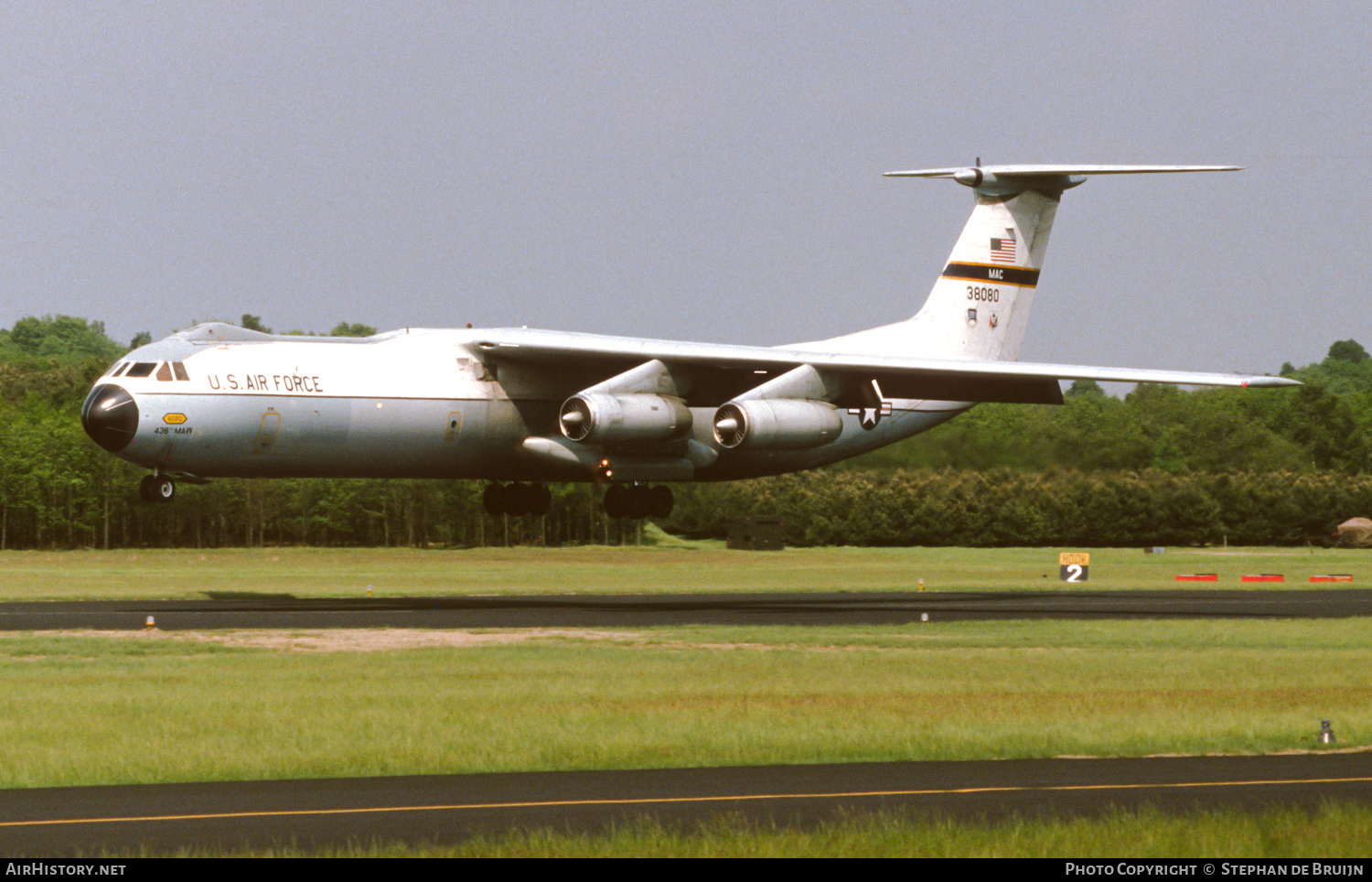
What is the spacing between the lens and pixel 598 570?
184 feet

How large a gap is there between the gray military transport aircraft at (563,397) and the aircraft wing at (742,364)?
0.05m

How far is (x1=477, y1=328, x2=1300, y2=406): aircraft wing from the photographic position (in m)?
34.9

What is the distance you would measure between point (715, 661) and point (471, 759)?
10.2 metres

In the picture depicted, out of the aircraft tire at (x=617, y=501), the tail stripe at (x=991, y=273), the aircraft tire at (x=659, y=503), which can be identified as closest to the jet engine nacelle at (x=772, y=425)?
the aircraft tire at (x=659, y=503)

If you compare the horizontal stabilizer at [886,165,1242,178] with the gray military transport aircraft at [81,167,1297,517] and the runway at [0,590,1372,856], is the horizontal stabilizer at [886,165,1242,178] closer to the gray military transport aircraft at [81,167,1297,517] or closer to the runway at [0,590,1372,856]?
the gray military transport aircraft at [81,167,1297,517]

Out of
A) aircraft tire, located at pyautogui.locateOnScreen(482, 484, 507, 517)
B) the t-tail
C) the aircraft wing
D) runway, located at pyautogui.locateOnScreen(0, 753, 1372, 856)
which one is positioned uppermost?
the t-tail

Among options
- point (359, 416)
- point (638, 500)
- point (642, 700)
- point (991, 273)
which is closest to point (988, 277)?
point (991, 273)

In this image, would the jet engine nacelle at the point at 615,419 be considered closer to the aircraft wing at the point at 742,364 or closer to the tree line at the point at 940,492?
the aircraft wing at the point at 742,364

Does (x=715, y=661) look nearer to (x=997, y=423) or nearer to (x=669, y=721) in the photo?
(x=669, y=721)

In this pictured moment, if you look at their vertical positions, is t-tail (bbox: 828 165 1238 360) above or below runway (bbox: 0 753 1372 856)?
above

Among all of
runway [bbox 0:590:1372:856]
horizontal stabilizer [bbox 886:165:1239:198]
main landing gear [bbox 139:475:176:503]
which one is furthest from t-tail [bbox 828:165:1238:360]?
runway [bbox 0:590:1372:856]

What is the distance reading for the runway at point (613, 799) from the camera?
40.8ft

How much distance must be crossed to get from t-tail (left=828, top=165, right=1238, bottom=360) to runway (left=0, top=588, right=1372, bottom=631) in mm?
6423

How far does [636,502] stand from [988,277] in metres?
11.2
